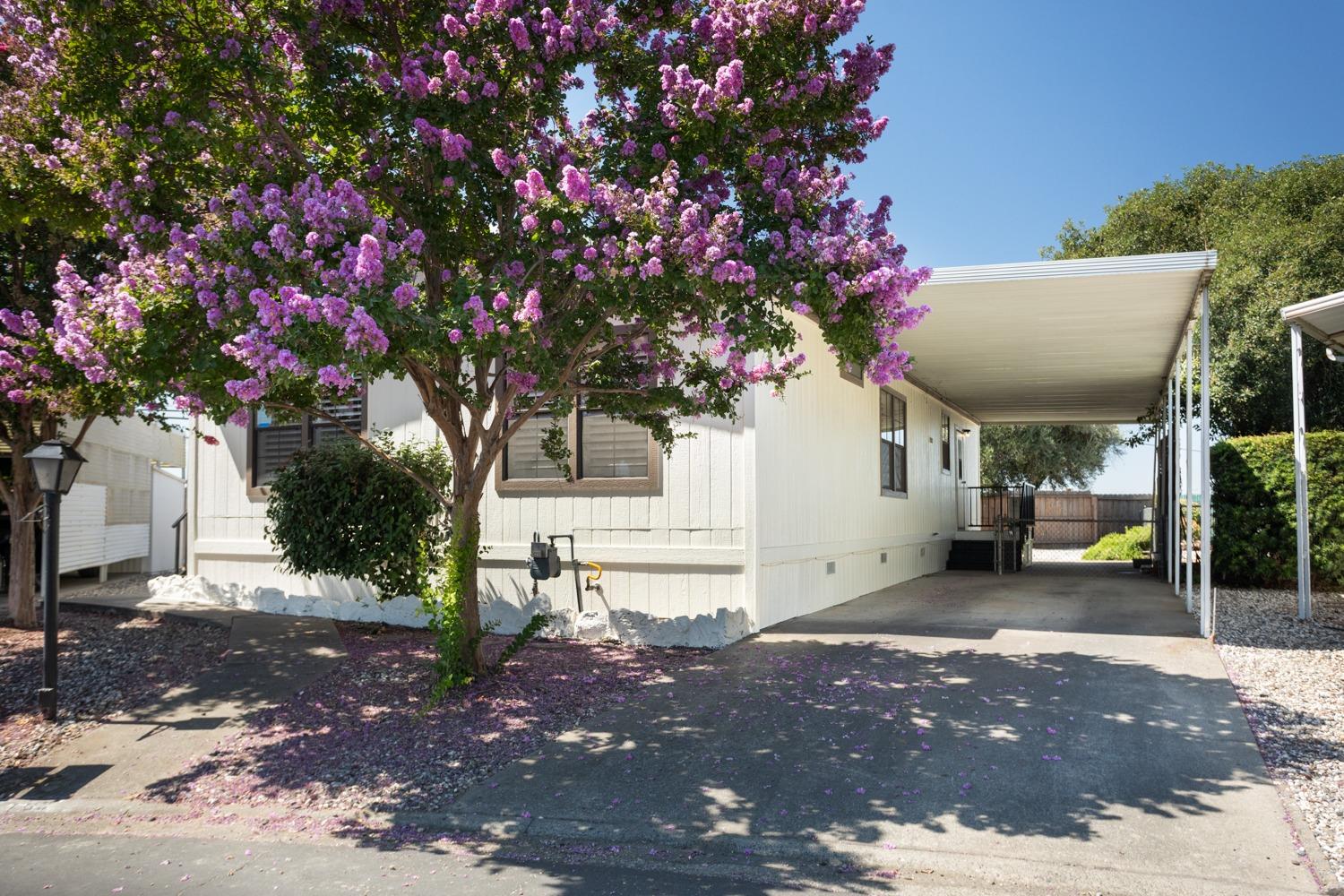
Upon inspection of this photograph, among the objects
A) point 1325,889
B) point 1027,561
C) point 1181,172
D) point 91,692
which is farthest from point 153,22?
point 1181,172

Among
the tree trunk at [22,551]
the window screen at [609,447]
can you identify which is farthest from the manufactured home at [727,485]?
the tree trunk at [22,551]

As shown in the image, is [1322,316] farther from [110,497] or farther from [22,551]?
[110,497]

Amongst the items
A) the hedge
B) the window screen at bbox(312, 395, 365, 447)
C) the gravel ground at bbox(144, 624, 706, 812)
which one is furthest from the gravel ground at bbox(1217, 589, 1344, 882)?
the window screen at bbox(312, 395, 365, 447)

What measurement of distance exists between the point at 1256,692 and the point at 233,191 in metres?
7.09

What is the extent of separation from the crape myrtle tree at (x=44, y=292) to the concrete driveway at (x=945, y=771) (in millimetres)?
3351

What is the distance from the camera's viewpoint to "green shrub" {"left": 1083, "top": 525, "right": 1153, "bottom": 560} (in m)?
18.2

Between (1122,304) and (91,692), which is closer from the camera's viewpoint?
(91,692)

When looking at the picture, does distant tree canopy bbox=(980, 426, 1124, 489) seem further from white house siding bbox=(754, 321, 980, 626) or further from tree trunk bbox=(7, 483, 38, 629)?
tree trunk bbox=(7, 483, 38, 629)

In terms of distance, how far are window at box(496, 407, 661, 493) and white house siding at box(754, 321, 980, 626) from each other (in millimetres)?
1155

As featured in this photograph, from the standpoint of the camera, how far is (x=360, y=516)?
8438mm

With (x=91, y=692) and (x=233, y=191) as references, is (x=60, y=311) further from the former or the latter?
(x=91, y=692)

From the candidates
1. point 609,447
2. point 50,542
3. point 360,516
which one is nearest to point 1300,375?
point 609,447

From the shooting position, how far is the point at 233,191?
213 inches

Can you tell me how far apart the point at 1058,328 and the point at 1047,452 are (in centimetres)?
2059
